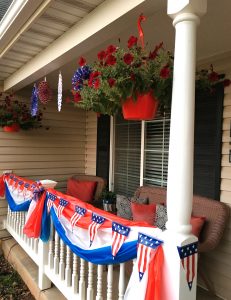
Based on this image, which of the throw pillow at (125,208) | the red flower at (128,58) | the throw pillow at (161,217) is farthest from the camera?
the throw pillow at (125,208)

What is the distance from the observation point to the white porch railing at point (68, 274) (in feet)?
5.67

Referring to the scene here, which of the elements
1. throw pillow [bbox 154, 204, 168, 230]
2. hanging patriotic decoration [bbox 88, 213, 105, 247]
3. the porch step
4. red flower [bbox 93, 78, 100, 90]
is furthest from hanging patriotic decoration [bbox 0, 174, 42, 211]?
red flower [bbox 93, 78, 100, 90]

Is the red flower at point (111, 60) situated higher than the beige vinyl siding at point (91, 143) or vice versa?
the red flower at point (111, 60)

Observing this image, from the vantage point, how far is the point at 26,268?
9.55 ft

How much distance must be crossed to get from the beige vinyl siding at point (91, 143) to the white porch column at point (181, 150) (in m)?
3.28

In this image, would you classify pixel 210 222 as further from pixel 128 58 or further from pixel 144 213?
pixel 128 58

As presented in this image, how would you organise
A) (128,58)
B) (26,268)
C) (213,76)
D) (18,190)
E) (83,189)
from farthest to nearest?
(83,189), (18,190), (26,268), (213,76), (128,58)

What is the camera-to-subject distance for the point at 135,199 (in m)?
3.17

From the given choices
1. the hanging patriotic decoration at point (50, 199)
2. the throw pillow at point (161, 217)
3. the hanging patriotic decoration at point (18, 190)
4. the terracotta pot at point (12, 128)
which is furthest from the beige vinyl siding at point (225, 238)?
the terracotta pot at point (12, 128)

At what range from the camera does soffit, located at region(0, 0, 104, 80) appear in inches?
70.0

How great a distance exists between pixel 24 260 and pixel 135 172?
72.1 inches

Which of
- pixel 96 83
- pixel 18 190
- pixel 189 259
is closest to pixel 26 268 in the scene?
pixel 18 190

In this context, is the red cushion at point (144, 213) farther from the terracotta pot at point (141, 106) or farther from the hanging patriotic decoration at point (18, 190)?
the terracotta pot at point (141, 106)

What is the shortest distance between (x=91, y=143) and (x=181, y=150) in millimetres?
3432
